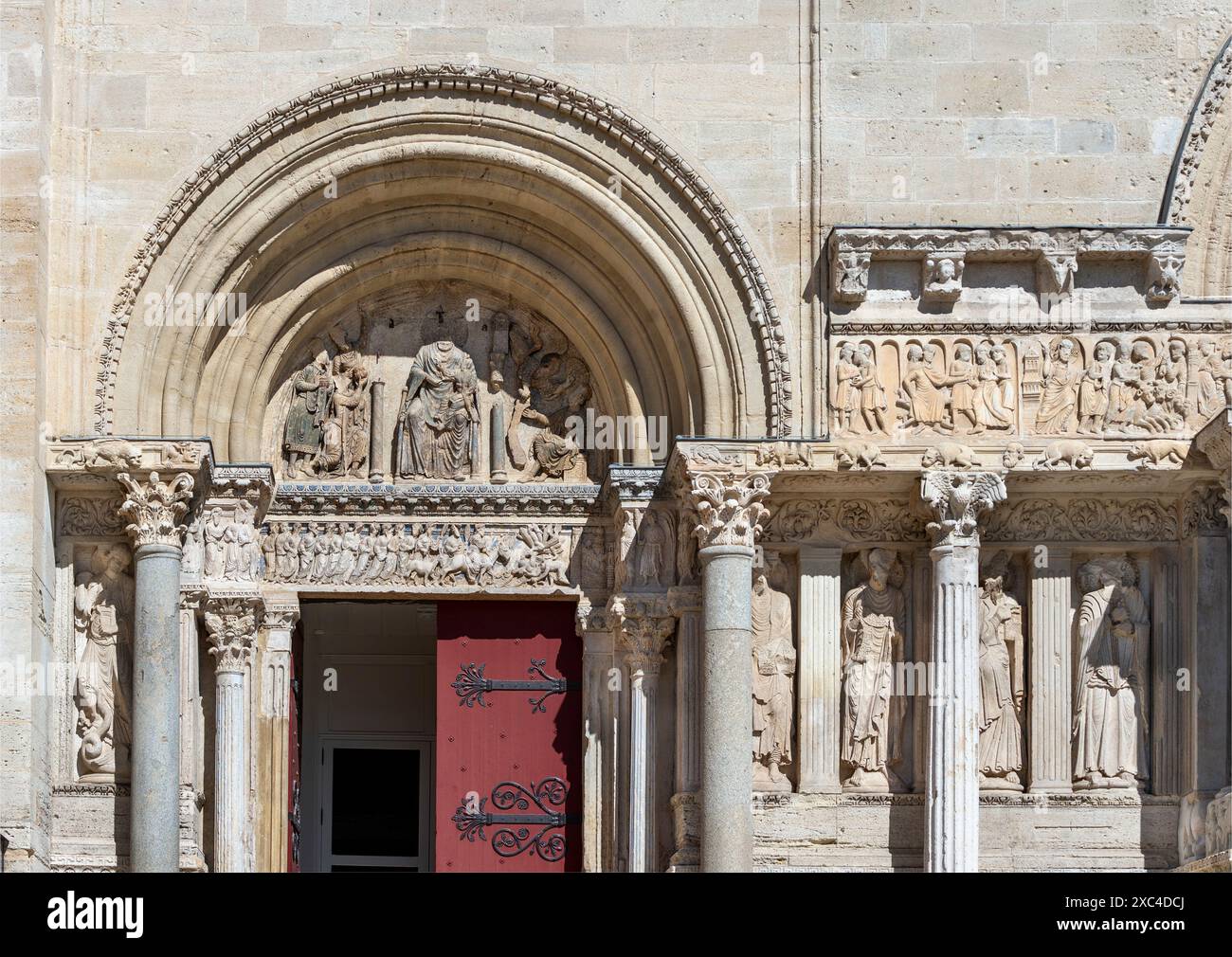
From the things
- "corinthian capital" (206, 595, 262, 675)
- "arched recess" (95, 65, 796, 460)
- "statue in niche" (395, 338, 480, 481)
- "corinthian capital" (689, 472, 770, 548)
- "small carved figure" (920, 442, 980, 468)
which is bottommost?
"corinthian capital" (206, 595, 262, 675)

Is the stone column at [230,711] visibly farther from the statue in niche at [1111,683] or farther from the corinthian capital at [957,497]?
the statue in niche at [1111,683]

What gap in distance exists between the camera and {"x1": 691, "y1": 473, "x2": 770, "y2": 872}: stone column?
19344mm

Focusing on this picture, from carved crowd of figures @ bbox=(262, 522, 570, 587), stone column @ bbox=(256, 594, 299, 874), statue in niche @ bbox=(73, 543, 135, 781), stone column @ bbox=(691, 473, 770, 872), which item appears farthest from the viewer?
carved crowd of figures @ bbox=(262, 522, 570, 587)

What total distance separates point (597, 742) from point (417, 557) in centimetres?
176

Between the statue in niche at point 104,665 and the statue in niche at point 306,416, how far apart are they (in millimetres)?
1544

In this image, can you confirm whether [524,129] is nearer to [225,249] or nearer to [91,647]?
[225,249]

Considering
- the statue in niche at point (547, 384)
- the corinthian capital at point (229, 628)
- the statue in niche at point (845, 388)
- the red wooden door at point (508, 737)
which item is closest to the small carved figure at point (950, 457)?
the statue in niche at point (845, 388)

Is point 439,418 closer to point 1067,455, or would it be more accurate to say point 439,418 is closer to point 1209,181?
point 1067,455

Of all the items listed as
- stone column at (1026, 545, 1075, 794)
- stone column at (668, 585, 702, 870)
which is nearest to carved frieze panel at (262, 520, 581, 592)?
stone column at (668, 585, 702, 870)

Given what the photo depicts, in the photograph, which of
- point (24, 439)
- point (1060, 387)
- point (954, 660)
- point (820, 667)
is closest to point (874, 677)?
point (820, 667)

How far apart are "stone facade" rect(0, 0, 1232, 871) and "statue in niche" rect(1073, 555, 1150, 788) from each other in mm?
26

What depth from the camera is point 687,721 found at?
2006 cm

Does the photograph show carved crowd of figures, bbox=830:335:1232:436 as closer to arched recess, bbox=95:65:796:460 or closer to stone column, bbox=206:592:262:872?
arched recess, bbox=95:65:796:460
